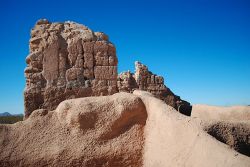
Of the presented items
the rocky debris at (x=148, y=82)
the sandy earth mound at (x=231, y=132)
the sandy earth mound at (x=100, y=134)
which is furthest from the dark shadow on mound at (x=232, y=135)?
the rocky debris at (x=148, y=82)

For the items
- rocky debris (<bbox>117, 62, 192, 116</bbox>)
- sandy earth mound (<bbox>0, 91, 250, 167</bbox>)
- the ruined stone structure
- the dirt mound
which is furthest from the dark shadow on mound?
rocky debris (<bbox>117, 62, 192, 116</bbox>)

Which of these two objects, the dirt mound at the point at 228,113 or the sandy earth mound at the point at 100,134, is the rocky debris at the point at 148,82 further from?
the sandy earth mound at the point at 100,134

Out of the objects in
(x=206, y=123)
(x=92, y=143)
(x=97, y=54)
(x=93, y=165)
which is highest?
(x=97, y=54)

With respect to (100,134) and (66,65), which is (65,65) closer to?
(66,65)

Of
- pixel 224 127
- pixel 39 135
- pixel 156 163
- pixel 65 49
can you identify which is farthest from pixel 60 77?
pixel 224 127

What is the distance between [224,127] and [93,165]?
189 centimetres

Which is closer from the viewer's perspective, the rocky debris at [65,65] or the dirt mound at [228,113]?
the dirt mound at [228,113]

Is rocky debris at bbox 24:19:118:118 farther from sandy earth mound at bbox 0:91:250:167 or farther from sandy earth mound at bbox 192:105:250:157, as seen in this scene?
sandy earth mound at bbox 192:105:250:157

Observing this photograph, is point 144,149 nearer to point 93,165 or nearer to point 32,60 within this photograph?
point 93,165

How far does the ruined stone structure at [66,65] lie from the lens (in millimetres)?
7352

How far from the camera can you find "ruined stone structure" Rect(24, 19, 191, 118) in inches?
289

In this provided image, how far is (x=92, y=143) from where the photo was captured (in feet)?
14.5

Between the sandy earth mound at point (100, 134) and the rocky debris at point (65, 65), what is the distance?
2893 mm

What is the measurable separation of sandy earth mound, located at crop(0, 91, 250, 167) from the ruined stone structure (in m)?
2.90
